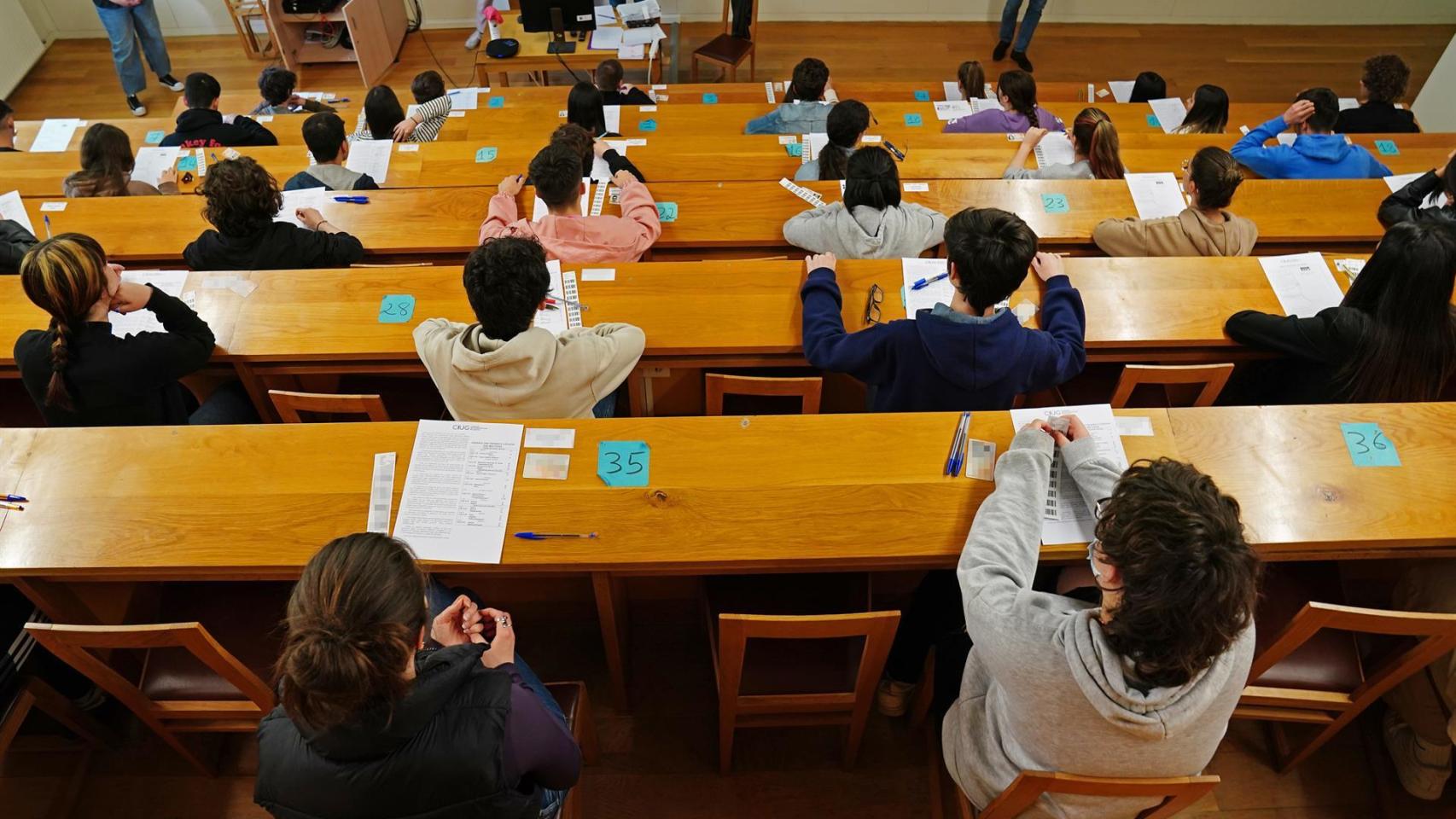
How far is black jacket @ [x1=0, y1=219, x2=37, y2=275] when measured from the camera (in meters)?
2.90

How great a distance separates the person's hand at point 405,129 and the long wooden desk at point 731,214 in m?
1.09

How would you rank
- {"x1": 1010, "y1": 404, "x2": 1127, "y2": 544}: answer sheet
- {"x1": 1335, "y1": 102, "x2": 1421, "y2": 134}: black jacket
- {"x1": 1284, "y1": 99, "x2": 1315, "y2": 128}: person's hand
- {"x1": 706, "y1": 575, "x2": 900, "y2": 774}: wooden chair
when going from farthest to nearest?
{"x1": 1335, "y1": 102, "x2": 1421, "y2": 134}: black jacket < {"x1": 1284, "y1": 99, "x2": 1315, "y2": 128}: person's hand < {"x1": 1010, "y1": 404, "x2": 1127, "y2": 544}: answer sheet < {"x1": 706, "y1": 575, "x2": 900, "y2": 774}: wooden chair

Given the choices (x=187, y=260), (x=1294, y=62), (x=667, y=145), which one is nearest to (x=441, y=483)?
(x=187, y=260)

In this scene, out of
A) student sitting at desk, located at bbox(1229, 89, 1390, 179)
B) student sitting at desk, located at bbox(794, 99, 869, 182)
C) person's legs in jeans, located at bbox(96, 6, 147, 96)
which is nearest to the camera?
student sitting at desk, located at bbox(794, 99, 869, 182)

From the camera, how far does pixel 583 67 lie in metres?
5.66

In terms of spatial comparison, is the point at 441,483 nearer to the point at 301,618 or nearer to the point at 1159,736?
the point at 301,618

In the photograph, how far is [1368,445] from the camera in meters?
1.95

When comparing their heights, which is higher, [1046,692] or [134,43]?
[1046,692]

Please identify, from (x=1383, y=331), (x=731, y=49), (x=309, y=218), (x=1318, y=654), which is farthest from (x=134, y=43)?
(x=1318, y=654)

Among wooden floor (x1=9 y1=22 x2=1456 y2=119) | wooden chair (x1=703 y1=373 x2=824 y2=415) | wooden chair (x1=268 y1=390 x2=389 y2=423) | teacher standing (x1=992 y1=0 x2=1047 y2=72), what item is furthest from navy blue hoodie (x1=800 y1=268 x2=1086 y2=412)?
teacher standing (x1=992 y1=0 x2=1047 y2=72)

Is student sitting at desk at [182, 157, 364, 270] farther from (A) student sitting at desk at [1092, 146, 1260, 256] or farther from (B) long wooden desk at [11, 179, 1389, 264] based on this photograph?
(A) student sitting at desk at [1092, 146, 1260, 256]

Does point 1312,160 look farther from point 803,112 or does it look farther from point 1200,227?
point 803,112

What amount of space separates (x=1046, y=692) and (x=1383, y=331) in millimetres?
1717

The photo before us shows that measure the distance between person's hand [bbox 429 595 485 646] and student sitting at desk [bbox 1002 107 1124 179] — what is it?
2938 mm
